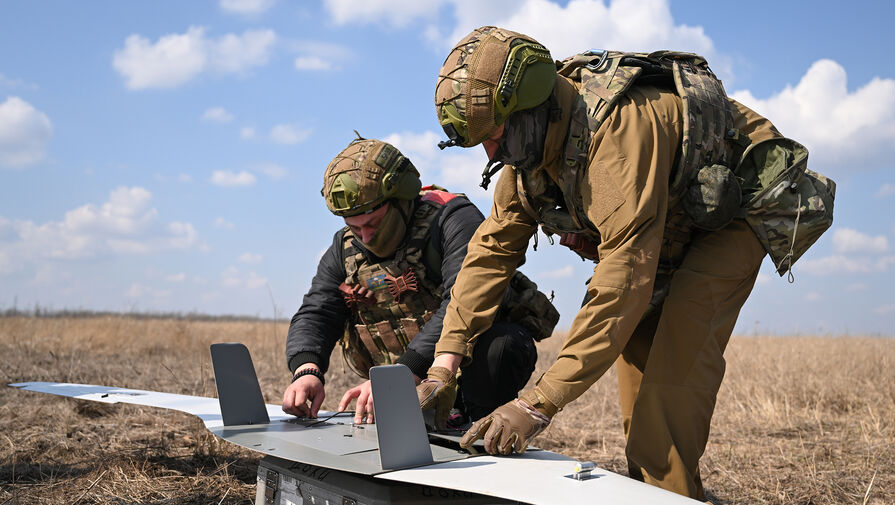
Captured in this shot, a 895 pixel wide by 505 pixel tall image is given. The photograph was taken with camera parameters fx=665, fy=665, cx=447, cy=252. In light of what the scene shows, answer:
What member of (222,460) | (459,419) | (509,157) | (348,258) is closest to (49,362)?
(222,460)

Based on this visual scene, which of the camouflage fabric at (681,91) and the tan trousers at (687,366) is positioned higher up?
the camouflage fabric at (681,91)

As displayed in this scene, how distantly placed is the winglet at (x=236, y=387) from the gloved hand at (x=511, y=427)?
1216mm

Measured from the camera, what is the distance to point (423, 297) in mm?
4160

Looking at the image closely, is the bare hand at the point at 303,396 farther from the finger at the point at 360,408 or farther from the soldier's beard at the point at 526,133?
the soldier's beard at the point at 526,133

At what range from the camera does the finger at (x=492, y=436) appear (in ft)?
7.39

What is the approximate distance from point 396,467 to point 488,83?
139 cm

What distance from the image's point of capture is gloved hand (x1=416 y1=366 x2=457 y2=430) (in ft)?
8.77

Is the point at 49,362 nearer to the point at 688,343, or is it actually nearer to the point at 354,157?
the point at 354,157

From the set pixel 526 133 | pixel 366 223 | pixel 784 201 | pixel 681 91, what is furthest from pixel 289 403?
pixel 784 201

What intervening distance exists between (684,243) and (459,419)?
159 centimetres

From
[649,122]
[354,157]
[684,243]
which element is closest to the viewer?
[649,122]

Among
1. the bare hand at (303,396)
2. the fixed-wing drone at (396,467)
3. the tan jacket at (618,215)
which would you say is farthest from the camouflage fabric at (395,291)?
the tan jacket at (618,215)

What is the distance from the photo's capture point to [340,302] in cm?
427

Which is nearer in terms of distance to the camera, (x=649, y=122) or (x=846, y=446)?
(x=649, y=122)
